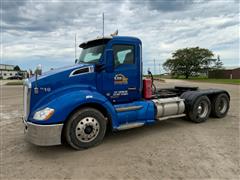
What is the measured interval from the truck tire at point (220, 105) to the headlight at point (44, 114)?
5.60 m

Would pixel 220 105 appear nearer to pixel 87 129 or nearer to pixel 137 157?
pixel 137 157

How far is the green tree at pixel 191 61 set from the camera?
55688 millimetres

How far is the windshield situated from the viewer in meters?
5.30

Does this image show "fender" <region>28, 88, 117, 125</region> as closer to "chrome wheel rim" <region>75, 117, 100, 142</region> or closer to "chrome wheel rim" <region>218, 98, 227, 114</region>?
"chrome wheel rim" <region>75, 117, 100, 142</region>

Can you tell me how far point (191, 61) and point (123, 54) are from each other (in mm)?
53501

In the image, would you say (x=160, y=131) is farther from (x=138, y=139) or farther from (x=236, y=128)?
(x=236, y=128)

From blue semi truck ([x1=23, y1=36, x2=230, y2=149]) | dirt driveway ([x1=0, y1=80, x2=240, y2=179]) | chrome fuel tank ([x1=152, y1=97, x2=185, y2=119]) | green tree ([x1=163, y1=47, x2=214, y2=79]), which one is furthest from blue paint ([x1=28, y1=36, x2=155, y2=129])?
green tree ([x1=163, y1=47, x2=214, y2=79])

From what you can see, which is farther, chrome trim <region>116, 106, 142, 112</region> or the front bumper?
chrome trim <region>116, 106, 142, 112</region>

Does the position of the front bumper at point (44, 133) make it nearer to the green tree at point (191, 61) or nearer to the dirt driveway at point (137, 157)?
the dirt driveway at point (137, 157)

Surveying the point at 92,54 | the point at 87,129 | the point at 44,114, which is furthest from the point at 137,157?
the point at 92,54

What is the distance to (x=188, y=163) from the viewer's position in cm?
391

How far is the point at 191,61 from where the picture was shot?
55469 mm

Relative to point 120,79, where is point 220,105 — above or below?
below

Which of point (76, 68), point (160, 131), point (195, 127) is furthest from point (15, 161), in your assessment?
point (195, 127)
